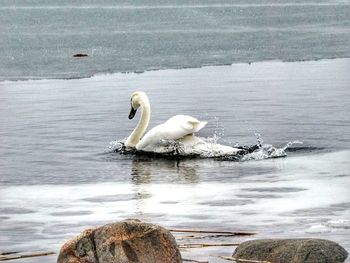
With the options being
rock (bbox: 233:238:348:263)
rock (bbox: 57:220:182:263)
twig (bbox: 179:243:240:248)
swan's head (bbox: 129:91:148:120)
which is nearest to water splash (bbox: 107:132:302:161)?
swan's head (bbox: 129:91:148:120)

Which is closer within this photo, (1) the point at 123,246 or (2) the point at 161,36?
(1) the point at 123,246

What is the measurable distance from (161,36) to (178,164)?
23371 mm

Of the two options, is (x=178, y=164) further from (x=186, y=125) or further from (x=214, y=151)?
(x=186, y=125)

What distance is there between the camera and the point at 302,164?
50.9 ft

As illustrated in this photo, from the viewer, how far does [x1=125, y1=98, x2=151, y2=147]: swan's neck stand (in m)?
17.8

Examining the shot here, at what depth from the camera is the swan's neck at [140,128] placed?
17.8 m

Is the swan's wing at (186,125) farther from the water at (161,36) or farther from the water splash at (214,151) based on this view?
the water at (161,36)

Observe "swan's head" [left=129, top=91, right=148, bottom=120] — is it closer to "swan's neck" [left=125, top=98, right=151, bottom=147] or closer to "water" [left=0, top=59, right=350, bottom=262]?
"swan's neck" [left=125, top=98, right=151, bottom=147]

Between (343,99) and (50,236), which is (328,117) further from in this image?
(50,236)

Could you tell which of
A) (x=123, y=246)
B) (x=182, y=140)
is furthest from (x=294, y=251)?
(x=182, y=140)

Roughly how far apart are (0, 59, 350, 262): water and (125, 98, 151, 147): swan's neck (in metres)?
0.48

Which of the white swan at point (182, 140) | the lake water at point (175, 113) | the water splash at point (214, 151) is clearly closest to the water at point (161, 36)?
the lake water at point (175, 113)

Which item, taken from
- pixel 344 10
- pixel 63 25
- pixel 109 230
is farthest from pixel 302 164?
pixel 344 10

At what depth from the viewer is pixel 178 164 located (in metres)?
16.2
